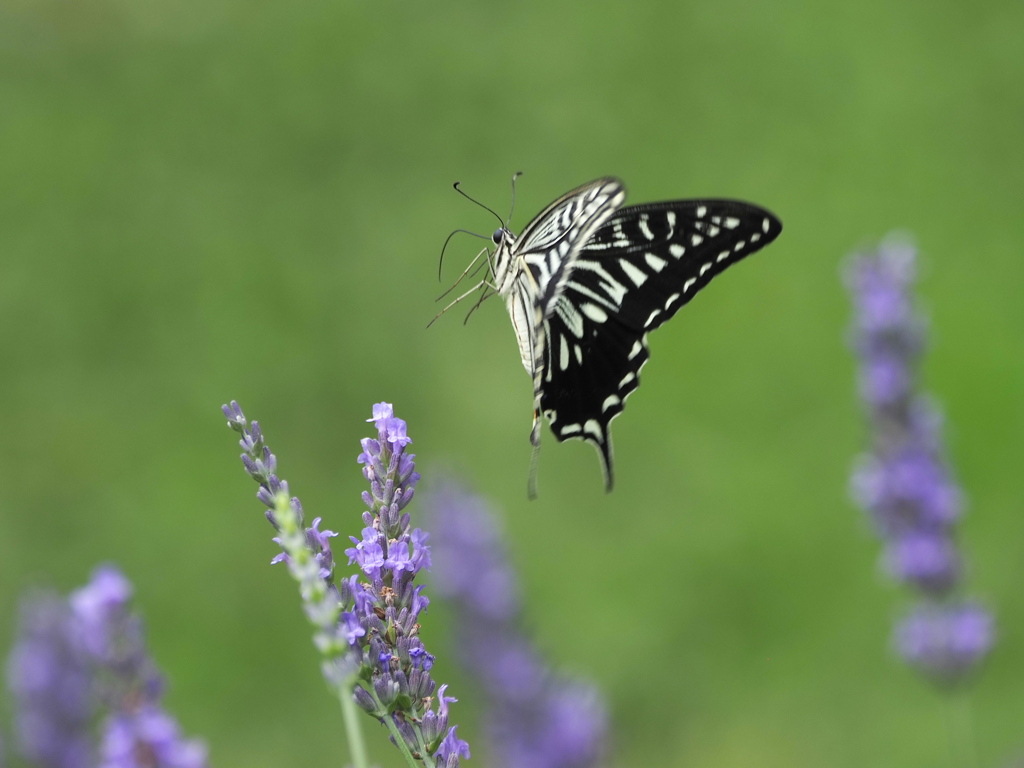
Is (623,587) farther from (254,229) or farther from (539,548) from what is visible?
(254,229)

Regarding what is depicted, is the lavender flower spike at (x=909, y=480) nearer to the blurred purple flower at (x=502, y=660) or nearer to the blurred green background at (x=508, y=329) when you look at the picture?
the blurred purple flower at (x=502, y=660)

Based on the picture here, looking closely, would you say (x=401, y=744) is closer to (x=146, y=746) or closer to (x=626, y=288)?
(x=146, y=746)

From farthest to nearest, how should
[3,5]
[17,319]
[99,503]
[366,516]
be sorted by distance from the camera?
[3,5] < [17,319] < [99,503] < [366,516]

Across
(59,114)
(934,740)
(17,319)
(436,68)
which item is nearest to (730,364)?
(934,740)

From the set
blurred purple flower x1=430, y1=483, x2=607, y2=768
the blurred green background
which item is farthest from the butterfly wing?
the blurred green background

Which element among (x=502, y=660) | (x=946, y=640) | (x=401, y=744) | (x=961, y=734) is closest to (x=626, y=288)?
(x=502, y=660)

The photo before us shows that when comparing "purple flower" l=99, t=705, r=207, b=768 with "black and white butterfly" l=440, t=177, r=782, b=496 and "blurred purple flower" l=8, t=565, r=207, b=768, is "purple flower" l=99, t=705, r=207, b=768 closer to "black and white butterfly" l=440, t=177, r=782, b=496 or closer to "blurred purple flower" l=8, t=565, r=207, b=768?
"blurred purple flower" l=8, t=565, r=207, b=768
